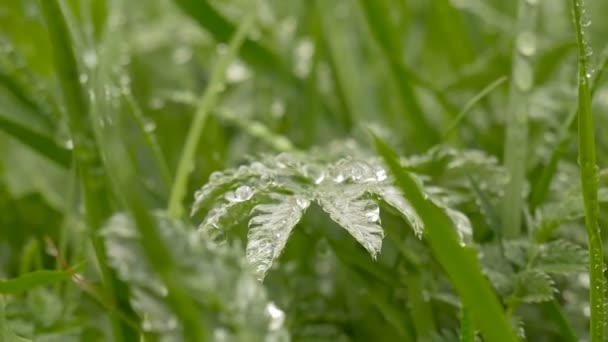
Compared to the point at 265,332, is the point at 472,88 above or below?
above

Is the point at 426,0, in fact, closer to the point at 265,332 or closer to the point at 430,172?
the point at 430,172

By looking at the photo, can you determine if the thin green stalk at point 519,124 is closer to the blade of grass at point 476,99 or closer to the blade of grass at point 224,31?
the blade of grass at point 476,99

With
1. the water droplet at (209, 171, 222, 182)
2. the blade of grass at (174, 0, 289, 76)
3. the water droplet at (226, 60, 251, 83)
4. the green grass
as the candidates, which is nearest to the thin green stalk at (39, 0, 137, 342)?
the green grass

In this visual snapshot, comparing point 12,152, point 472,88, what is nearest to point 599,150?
point 472,88

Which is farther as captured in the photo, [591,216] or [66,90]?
[66,90]

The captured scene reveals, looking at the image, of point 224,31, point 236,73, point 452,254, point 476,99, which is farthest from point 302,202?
point 236,73

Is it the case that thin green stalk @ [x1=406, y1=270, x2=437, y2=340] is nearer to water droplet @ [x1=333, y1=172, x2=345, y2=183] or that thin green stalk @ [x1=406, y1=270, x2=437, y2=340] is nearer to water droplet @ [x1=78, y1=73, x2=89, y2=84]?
water droplet @ [x1=333, y1=172, x2=345, y2=183]

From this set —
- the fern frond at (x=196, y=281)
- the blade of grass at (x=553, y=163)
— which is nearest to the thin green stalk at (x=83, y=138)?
the fern frond at (x=196, y=281)
